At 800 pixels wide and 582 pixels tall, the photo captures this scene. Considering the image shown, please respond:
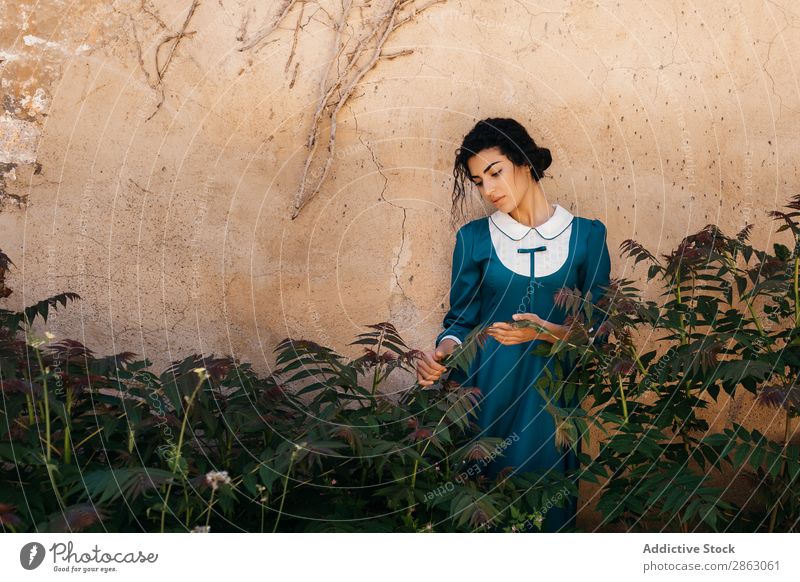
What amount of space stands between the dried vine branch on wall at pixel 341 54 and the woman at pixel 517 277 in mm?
556

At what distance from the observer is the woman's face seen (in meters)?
3.31

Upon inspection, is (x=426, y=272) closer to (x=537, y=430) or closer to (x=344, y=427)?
(x=537, y=430)

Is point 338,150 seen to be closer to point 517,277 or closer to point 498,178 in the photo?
point 498,178

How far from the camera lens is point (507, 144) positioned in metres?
3.36

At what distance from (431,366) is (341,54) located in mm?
1333

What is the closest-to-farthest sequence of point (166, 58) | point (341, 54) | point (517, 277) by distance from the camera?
point (517, 277)
point (166, 58)
point (341, 54)

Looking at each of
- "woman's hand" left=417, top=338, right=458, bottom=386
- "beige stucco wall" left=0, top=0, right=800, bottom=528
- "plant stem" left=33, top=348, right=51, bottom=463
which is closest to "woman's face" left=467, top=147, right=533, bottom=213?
"beige stucco wall" left=0, top=0, right=800, bottom=528

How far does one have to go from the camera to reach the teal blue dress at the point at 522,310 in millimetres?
3291

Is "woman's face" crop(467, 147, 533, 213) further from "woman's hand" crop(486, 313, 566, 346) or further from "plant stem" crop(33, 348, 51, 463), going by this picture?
"plant stem" crop(33, 348, 51, 463)

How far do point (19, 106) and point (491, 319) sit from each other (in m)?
1.88

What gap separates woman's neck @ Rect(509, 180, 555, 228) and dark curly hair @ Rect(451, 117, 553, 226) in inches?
2.9

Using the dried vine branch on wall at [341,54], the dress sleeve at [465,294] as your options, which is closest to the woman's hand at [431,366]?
the dress sleeve at [465,294]

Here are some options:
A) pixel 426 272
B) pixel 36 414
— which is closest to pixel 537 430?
pixel 426 272

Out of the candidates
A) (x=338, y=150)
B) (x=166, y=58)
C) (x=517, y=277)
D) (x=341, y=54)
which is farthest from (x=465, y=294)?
(x=166, y=58)
